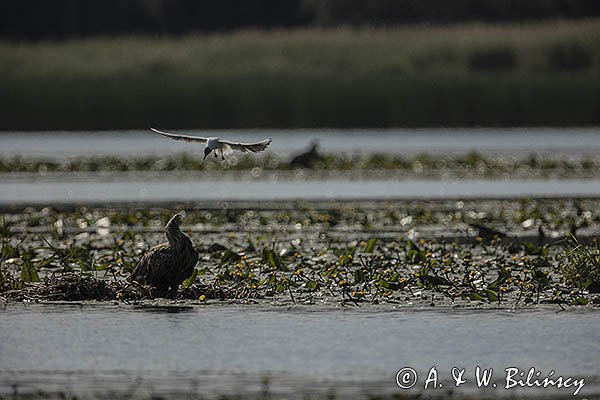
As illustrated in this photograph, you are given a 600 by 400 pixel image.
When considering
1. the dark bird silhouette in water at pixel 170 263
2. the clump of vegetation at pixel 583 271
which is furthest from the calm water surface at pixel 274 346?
the clump of vegetation at pixel 583 271

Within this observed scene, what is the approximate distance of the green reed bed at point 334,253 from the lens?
12.6 meters

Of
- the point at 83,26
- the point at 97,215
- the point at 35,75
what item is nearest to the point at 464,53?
the point at 35,75

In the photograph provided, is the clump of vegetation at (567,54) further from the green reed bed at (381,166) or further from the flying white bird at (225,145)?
the flying white bird at (225,145)

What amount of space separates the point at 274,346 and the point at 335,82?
3484 centimetres

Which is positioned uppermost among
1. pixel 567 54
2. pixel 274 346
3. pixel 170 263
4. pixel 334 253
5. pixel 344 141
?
pixel 567 54

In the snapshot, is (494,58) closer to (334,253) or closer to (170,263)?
(334,253)

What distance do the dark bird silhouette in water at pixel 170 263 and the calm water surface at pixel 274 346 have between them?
1.60 ft

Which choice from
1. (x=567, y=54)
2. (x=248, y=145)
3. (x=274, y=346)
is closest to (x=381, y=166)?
(x=248, y=145)

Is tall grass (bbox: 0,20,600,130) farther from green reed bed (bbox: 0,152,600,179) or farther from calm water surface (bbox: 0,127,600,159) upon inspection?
green reed bed (bbox: 0,152,600,179)

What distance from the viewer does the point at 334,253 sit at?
15227 millimetres

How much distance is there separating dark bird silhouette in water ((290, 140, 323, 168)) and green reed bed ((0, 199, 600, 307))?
284 inches

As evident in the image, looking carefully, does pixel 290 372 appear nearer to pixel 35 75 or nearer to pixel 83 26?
pixel 35 75

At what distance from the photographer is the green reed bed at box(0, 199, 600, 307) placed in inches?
495

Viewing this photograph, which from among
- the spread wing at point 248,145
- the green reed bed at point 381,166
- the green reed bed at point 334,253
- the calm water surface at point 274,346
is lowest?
the calm water surface at point 274,346
